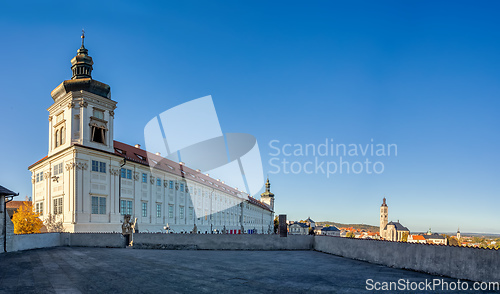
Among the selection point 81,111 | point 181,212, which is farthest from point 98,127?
point 181,212

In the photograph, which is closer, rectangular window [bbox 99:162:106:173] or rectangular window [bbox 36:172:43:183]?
rectangular window [bbox 99:162:106:173]

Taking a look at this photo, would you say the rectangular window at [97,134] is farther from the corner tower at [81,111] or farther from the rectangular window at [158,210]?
the rectangular window at [158,210]

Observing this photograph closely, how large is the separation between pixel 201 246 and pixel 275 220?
141 meters

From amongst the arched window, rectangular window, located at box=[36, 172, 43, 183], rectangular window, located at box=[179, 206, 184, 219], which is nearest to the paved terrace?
the arched window

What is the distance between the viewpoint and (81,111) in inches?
1570

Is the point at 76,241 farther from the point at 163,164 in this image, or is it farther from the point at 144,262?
the point at 163,164

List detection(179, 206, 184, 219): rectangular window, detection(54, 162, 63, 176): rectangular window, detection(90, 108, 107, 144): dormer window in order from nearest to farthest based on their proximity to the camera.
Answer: detection(54, 162, 63, 176): rectangular window → detection(90, 108, 107, 144): dormer window → detection(179, 206, 184, 219): rectangular window

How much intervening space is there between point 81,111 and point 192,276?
1336 inches

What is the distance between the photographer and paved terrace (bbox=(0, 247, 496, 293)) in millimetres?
10234

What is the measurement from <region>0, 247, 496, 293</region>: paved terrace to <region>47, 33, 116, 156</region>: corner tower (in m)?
25.9

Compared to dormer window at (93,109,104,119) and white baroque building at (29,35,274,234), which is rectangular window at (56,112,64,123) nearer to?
white baroque building at (29,35,274,234)

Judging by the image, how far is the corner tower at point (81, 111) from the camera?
39781 mm

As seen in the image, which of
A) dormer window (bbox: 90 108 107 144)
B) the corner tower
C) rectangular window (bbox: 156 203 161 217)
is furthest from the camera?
rectangular window (bbox: 156 203 161 217)

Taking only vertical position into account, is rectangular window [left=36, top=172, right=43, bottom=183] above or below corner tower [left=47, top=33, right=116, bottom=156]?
below
